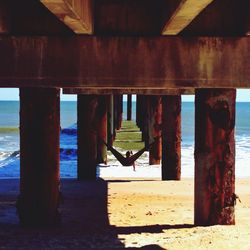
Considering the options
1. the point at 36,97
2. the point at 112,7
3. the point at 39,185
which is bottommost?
the point at 39,185

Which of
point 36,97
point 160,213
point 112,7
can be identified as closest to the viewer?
point 112,7

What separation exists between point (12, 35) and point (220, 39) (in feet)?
7.00

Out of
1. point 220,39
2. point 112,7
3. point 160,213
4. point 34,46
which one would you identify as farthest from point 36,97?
point 160,213

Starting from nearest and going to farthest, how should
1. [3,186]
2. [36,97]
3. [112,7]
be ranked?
[112,7]
[36,97]
[3,186]

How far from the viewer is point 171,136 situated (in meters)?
11.1

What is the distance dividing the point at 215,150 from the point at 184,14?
2643mm

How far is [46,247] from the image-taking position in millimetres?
5285

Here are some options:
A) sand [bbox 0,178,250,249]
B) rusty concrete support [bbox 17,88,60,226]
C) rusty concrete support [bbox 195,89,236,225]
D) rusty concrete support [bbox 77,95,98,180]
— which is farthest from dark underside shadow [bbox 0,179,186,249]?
rusty concrete support [bbox 77,95,98,180]

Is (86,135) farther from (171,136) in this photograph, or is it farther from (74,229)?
(74,229)

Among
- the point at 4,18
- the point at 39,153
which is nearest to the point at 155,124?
the point at 39,153

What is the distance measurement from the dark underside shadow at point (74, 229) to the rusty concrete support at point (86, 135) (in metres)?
2.02

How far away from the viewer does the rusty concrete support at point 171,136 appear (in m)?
11.1

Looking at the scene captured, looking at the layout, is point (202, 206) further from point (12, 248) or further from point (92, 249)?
point (12, 248)

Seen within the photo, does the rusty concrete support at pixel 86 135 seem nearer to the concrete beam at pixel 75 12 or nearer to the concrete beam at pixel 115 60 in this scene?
the concrete beam at pixel 115 60
